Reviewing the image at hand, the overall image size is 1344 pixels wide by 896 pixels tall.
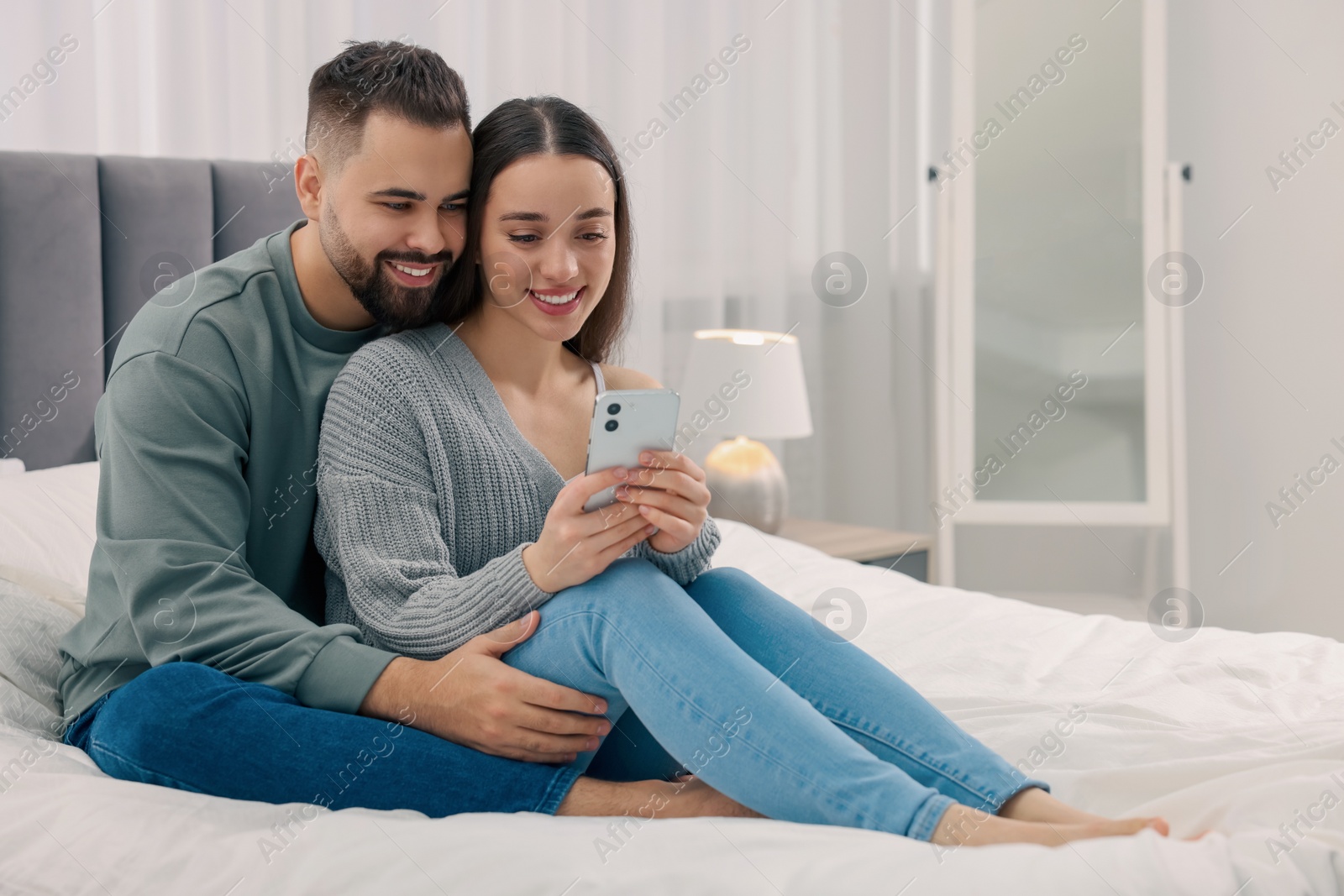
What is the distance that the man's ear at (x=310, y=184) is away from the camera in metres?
1.23

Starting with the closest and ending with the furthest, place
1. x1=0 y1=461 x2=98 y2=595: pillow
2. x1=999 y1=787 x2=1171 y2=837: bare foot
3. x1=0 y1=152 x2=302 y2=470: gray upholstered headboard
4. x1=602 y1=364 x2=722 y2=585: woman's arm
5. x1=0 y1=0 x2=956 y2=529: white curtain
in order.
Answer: x1=999 y1=787 x2=1171 y2=837: bare foot
x1=602 y1=364 x2=722 y2=585: woman's arm
x1=0 y1=461 x2=98 y2=595: pillow
x1=0 y1=152 x2=302 y2=470: gray upholstered headboard
x1=0 y1=0 x2=956 y2=529: white curtain

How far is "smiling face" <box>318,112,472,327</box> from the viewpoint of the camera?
1149mm

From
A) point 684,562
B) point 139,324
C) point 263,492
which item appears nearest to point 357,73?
point 139,324

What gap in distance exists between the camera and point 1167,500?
2707mm

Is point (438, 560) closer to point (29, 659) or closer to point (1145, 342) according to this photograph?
point (29, 659)

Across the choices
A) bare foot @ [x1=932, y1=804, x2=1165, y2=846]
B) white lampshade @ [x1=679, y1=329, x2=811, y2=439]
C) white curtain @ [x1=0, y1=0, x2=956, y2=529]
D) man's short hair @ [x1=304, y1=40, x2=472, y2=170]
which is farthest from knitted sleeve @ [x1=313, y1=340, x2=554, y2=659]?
white lampshade @ [x1=679, y1=329, x2=811, y2=439]

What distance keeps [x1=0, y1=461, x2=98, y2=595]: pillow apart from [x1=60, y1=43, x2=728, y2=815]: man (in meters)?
0.30

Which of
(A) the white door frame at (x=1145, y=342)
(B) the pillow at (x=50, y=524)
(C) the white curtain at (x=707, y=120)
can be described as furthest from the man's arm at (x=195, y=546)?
(A) the white door frame at (x=1145, y=342)

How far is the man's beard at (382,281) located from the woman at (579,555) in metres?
0.02

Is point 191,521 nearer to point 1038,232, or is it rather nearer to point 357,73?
point 357,73

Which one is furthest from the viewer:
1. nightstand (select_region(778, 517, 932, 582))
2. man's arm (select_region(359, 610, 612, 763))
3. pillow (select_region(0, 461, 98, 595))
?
nightstand (select_region(778, 517, 932, 582))

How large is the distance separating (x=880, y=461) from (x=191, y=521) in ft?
7.96

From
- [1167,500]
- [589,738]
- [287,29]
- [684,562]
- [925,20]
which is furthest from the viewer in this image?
[925,20]

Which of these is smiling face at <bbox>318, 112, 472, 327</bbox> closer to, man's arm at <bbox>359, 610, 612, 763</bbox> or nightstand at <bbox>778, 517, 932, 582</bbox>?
man's arm at <bbox>359, 610, 612, 763</bbox>
